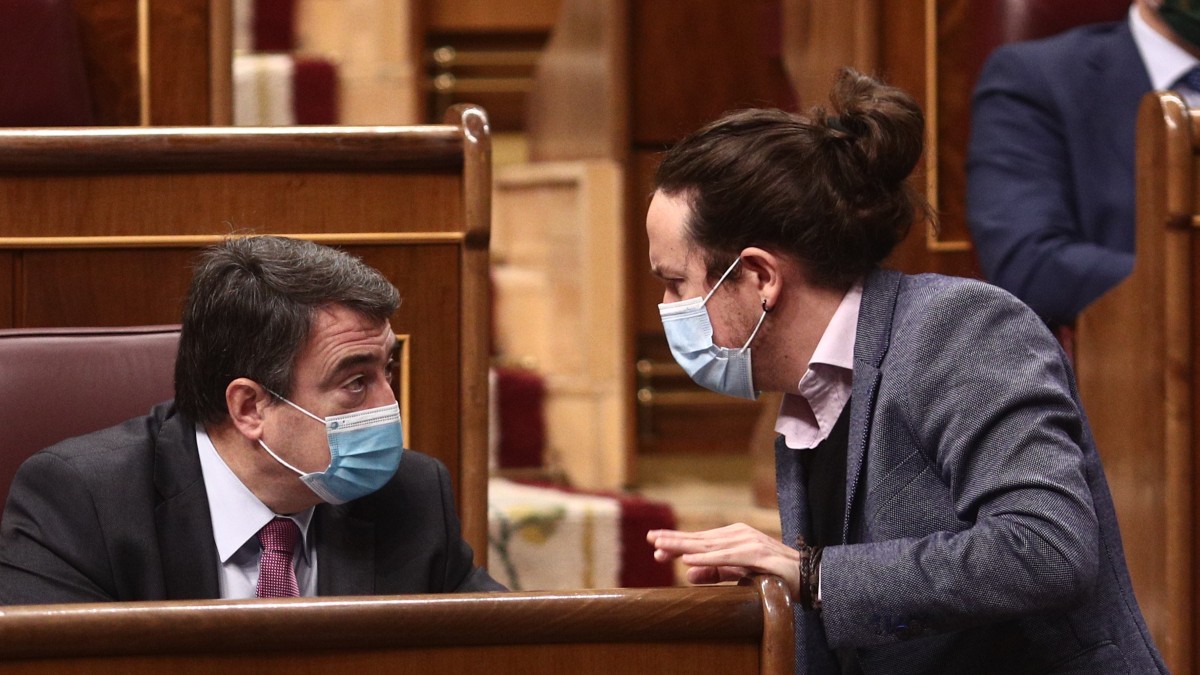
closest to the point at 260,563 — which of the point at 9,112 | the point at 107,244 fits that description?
the point at 107,244

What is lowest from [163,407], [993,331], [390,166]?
[163,407]

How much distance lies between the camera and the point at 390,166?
5.33 ft

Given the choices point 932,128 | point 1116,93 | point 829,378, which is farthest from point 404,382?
point 1116,93

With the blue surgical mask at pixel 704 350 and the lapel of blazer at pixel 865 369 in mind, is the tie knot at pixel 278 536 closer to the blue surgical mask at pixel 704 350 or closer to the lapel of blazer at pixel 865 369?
the blue surgical mask at pixel 704 350

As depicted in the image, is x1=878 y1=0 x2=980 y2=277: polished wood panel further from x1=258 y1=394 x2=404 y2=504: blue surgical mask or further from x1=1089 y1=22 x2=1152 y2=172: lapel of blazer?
x1=258 y1=394 x2=404 y2=504: blue surgical mask

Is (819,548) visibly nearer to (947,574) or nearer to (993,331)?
(947,574)

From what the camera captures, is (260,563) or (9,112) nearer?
(260,563)

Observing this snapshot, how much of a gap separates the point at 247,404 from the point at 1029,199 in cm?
113

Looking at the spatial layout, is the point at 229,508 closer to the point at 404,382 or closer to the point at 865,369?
the point at 404,382

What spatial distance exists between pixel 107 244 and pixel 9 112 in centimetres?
39

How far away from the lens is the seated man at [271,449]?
1.28 m

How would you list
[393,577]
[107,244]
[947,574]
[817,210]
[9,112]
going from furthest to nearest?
[9,112] → [107,244] → [393,577] → [817,210] → [947,574]

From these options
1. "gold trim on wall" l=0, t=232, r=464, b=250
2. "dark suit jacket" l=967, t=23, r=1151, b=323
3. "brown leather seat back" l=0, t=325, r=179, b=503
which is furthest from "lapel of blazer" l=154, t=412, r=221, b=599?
"dark suit jacket" l=967, t=23, r=1151, b=323

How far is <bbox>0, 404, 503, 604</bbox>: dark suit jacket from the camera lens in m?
1.23
